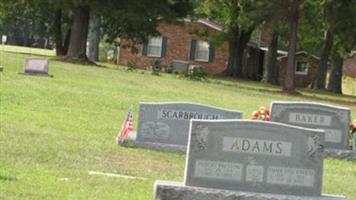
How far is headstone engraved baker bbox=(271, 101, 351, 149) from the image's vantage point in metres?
15.1

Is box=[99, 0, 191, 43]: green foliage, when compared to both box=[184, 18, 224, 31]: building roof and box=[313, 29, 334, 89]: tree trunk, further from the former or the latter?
box=[184, 18, 224, 31]: building roof

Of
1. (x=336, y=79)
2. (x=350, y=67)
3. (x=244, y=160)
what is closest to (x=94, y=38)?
(x=336, y=79)

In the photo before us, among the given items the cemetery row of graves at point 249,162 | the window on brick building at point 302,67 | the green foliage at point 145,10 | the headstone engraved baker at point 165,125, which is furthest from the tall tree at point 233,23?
the cemetery row of graves at point 249,162

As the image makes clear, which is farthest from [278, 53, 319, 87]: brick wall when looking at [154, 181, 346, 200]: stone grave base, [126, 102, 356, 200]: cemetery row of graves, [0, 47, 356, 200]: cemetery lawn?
[154, 181, 346, 200]: stone grave base

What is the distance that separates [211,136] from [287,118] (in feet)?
23.1

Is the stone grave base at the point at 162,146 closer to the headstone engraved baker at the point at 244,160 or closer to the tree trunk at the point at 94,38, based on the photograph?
the headstone engraved baker at the point at 244,160

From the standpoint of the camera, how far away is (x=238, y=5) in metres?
53.2

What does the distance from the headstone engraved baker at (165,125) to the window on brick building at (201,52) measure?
160 feet

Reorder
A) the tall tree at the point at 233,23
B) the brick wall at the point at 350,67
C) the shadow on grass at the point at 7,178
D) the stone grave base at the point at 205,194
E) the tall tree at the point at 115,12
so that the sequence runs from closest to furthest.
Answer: the stone grave base at the point at 205,194
the shadow on grass at the point at 7,178
the tall tree at the point at 115,12
the tall tree at the point at 233,23
the brick wall at the point at 350,67

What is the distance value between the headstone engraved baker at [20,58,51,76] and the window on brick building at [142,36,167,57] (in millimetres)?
34673

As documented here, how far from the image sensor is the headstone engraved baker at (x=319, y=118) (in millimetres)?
15086

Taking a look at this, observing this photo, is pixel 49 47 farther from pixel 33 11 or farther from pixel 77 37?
pixel 77 37

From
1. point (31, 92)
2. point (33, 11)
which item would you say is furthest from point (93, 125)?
point (33, 11)

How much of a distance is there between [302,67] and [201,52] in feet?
29.3
